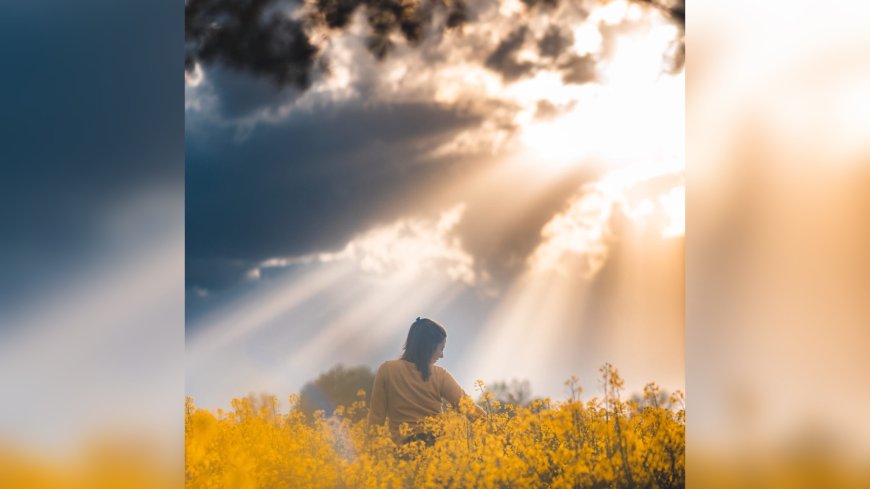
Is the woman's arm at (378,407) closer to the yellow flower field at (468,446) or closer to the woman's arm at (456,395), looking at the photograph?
the yellow flower field at (468,446)

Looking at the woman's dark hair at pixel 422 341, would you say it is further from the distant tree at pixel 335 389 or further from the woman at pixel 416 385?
the distant tree at pixel 335 389

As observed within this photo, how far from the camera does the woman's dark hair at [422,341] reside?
316cm

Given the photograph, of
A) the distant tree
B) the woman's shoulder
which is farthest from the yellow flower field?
the woman's shoulder

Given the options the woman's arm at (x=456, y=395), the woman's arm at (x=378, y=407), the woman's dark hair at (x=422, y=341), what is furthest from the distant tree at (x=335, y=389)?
the woman's arm at (x=456, y=395)

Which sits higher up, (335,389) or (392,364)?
(392,364)

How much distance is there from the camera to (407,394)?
10.3ft

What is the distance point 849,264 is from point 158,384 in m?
3.04

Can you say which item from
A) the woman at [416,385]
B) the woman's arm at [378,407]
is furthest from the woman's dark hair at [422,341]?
the woman's arm at [378,407]

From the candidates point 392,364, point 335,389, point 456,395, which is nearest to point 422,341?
point 392,364

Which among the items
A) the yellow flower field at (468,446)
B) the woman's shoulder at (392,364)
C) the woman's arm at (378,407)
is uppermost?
the woman's shoulder at (392,364)

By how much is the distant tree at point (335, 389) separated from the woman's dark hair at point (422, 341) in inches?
7.4

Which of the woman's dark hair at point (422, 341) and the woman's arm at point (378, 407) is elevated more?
the woman's dark hair at point (422, 341)

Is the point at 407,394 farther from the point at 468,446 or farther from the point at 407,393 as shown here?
the point at 468,446

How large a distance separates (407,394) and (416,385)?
0.05 meters
